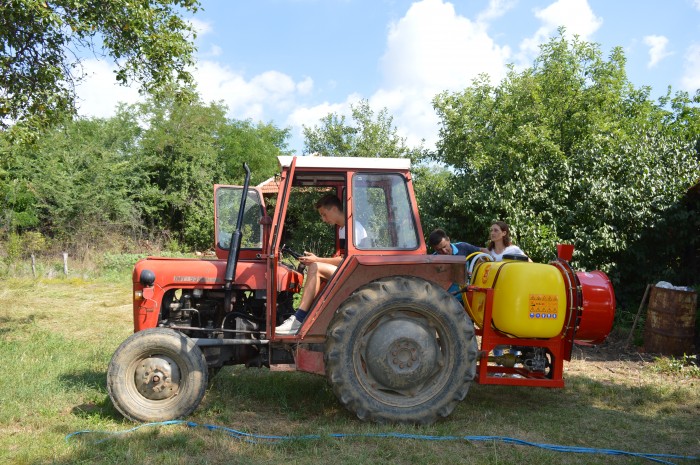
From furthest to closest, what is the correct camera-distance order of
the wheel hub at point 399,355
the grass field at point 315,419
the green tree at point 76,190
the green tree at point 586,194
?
1. the green tree at point 76,190
2. the green tree at point 586,194
3. the wheel hub at point 399,355
4. the grass field at point 315,419

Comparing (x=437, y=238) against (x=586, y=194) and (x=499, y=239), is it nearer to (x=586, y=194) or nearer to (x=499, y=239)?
(x=499, y=239)

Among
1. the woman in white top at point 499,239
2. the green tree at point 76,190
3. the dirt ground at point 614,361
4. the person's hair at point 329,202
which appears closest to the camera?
the person's hair at point 329,202

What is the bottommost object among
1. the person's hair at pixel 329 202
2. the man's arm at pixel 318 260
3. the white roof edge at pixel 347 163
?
the man's arm at pixel 318 260

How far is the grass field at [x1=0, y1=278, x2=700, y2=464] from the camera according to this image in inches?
149

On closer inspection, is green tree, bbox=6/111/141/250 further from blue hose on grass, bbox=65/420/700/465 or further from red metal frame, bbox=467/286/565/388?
red metal frame, bbox=467/286/565/388

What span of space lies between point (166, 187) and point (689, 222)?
2064 centimetres

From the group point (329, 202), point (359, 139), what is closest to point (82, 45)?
point (329, 202)

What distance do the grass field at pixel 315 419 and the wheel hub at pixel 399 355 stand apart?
1.17ft

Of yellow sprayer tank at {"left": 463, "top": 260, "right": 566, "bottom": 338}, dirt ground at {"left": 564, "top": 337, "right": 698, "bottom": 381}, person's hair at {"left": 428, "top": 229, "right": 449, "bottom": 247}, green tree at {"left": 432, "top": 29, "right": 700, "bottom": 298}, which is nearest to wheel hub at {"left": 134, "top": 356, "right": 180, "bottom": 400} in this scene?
yellow sprayer tank at {"left": 463, "top": 260, "right": 566, "bottom": 338}

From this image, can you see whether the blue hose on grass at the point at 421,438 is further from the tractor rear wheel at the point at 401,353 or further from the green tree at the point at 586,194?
the green tree at the point at 586,194

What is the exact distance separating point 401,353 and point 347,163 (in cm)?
157

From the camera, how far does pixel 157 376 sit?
4.39 metres

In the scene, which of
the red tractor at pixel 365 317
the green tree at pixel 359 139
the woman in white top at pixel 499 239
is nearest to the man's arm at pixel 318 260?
the red tractor at pixel 365 317

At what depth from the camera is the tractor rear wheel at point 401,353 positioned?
14.3ft
